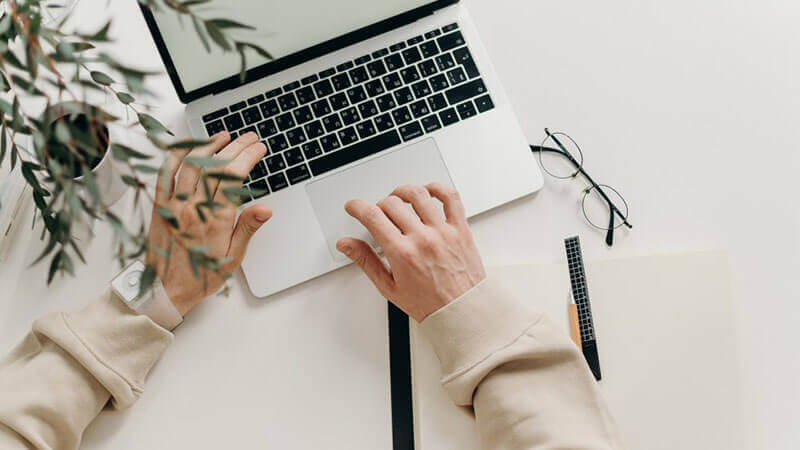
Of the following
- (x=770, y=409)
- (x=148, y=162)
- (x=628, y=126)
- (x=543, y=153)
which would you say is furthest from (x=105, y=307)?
(x=770, y=409)

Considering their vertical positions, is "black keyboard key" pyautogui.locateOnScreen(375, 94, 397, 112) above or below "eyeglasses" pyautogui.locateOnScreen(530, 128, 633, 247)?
above

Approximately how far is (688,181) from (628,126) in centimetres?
11

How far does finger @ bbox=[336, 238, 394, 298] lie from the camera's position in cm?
85

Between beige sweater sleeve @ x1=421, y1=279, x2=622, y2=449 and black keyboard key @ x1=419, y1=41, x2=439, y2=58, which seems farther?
black keyboard key @ x1=419, y1=41, x2=439, y2=58

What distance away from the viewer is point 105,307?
830 mm

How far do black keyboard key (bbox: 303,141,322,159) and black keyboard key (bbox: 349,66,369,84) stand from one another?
10 cm

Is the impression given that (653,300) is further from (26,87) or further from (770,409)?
(26,87)

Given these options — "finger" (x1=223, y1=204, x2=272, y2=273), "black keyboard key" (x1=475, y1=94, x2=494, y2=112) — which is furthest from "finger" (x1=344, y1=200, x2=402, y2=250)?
"black keyboard key" (x1=475, y1=94, x2=494, y2=112)

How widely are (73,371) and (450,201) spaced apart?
0.50m

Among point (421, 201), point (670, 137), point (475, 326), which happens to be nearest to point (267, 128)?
point (421, 201)

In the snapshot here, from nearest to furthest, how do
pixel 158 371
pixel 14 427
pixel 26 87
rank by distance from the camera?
pixel 26 87, pixel 14 427, pixel 158 371

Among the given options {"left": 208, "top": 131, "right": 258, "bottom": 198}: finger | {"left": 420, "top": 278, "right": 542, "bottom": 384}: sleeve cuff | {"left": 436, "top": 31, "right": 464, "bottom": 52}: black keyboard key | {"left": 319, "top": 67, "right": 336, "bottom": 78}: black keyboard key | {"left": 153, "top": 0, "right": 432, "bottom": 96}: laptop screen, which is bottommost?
{"left": 420, "top": 278, "right": 542, "bottom": 384}: sleeve cuff

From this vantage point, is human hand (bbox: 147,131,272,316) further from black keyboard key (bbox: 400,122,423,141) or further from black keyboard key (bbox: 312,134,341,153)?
black keyboard key (bbox: 400,122,423,141)

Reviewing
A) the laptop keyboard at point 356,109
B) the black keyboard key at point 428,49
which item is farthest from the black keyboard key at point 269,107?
the black keyboard key at point 428,49
